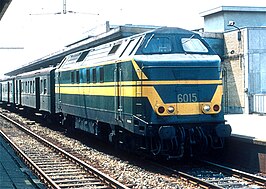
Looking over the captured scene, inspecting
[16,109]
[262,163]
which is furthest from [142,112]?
[16,109]

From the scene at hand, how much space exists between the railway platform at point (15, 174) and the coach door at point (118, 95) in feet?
8.86

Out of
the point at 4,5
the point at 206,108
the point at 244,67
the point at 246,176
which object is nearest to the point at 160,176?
the point at 246,176

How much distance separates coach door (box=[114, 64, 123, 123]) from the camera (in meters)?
13.0

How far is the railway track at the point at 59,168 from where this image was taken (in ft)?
34.6

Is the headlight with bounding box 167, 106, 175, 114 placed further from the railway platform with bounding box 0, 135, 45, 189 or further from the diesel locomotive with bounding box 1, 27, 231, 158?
the railway platform with bounding box 0, 135, 45, 189

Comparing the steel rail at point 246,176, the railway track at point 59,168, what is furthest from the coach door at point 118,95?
the steel rail at point 246,176

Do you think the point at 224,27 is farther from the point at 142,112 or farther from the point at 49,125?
the point at 142,112

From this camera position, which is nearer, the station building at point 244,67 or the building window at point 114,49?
the building window at point 114,49

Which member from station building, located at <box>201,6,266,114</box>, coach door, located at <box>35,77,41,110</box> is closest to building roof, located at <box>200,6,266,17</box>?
station building, located at <box>201,6,266,114</box>

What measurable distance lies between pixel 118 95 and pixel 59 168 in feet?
7.98

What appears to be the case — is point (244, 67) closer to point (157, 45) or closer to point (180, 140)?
point (157, 45)

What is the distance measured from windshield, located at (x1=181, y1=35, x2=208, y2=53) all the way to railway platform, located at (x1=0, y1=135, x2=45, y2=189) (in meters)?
4.91

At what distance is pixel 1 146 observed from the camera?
55.8 feet

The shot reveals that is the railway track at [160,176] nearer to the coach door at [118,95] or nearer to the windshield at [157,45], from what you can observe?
the coach door at [118,95]
